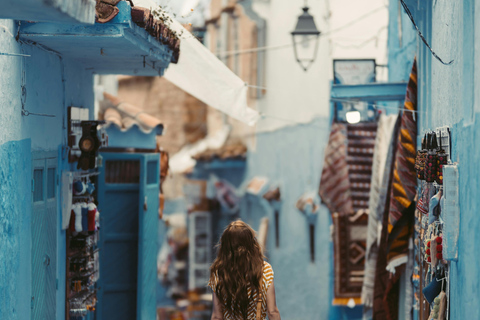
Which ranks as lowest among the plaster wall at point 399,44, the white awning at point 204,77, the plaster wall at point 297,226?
the plaster wall at point 297,226

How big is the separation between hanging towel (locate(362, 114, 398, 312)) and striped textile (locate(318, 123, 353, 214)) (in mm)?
1669

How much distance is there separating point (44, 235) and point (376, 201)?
5.16 metres

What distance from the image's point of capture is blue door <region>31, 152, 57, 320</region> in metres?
7.32

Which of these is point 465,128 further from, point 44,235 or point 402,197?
point 44,235

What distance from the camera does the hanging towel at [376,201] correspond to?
10.5 m

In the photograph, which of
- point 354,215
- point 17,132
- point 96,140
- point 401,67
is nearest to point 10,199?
point 17,132

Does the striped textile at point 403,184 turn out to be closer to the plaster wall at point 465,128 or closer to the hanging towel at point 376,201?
the hanging towel at point 376,201

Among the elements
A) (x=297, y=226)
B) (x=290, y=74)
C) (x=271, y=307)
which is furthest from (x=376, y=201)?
(x=290, y=74)

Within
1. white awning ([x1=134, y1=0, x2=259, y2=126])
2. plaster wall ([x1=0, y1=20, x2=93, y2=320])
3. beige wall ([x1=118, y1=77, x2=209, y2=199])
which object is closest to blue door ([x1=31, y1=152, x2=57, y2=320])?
plaster wall ([x1=0, y1=20, x2=93, y2=320])

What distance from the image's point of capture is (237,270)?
5516 millimetres

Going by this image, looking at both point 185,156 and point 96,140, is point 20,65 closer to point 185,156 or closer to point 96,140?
point 96,140

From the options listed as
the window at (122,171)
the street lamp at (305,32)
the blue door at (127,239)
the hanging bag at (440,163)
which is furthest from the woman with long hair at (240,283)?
the street lamp at (305,32)

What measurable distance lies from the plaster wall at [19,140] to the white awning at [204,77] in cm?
205

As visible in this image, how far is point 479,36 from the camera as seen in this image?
496 cm
